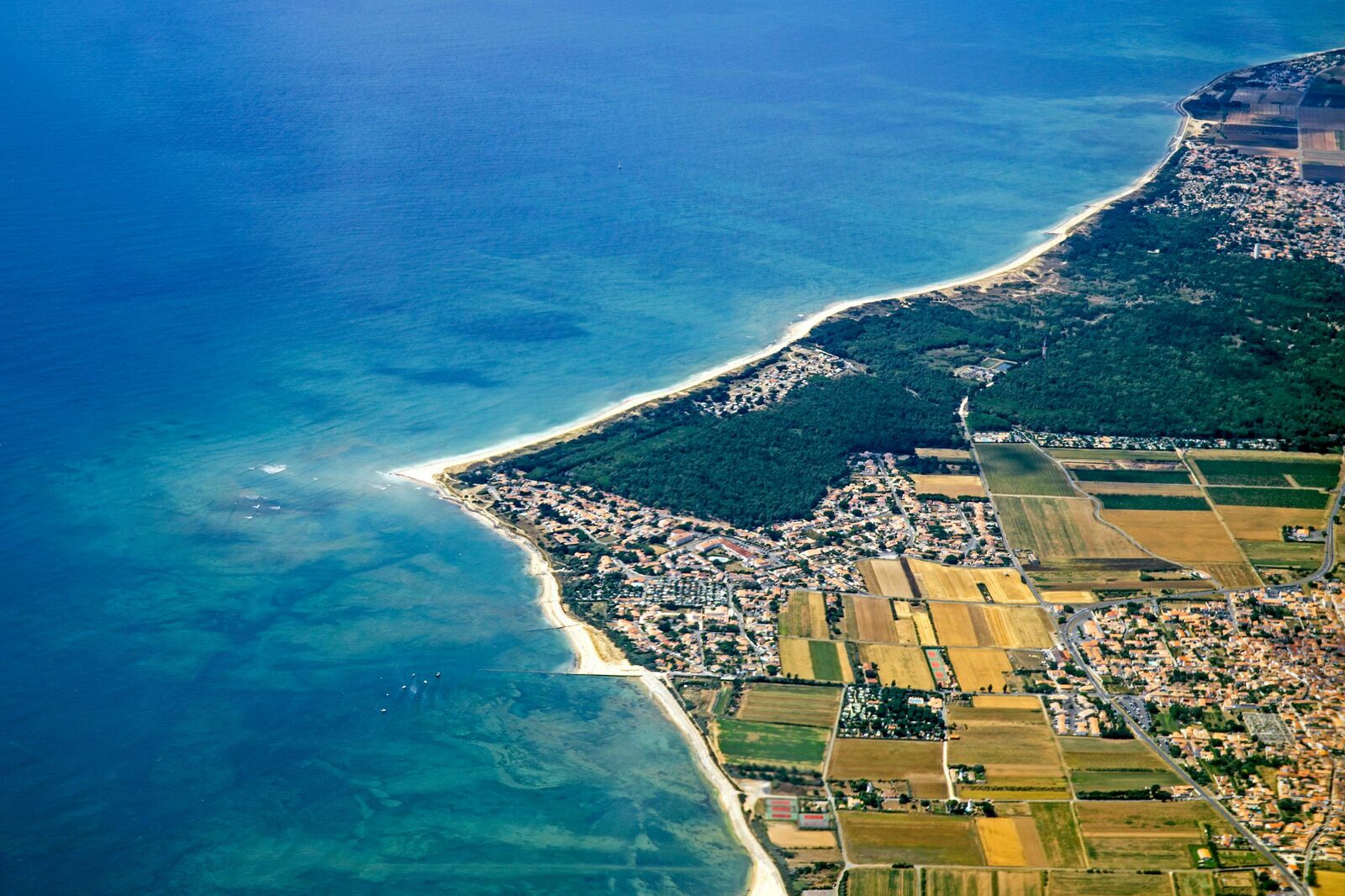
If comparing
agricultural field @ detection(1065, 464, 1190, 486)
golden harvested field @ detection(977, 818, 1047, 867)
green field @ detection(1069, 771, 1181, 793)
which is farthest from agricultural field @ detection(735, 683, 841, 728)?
agricultural field @ detection(1065, 464, 1190, 486)

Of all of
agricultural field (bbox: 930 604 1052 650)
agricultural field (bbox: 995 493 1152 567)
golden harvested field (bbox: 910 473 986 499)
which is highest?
golden harvested field (bbox: 910 473 986 499)

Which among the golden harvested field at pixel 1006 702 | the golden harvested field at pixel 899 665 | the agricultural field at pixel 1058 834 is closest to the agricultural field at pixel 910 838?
the agricultural field at pixel 1058 834

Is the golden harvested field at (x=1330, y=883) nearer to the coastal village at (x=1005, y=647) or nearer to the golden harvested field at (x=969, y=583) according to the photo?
the coastal village at (x=1005, y=647)

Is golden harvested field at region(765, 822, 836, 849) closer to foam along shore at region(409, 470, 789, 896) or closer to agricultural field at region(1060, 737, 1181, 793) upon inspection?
foam along shore at region(409, 470, 789, 896)

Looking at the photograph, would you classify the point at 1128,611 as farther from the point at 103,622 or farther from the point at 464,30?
the point at 464,30

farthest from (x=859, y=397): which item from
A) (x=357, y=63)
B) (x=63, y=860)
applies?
(x=357, y=63)

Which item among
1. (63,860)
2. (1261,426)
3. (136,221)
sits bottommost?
(63,860)
